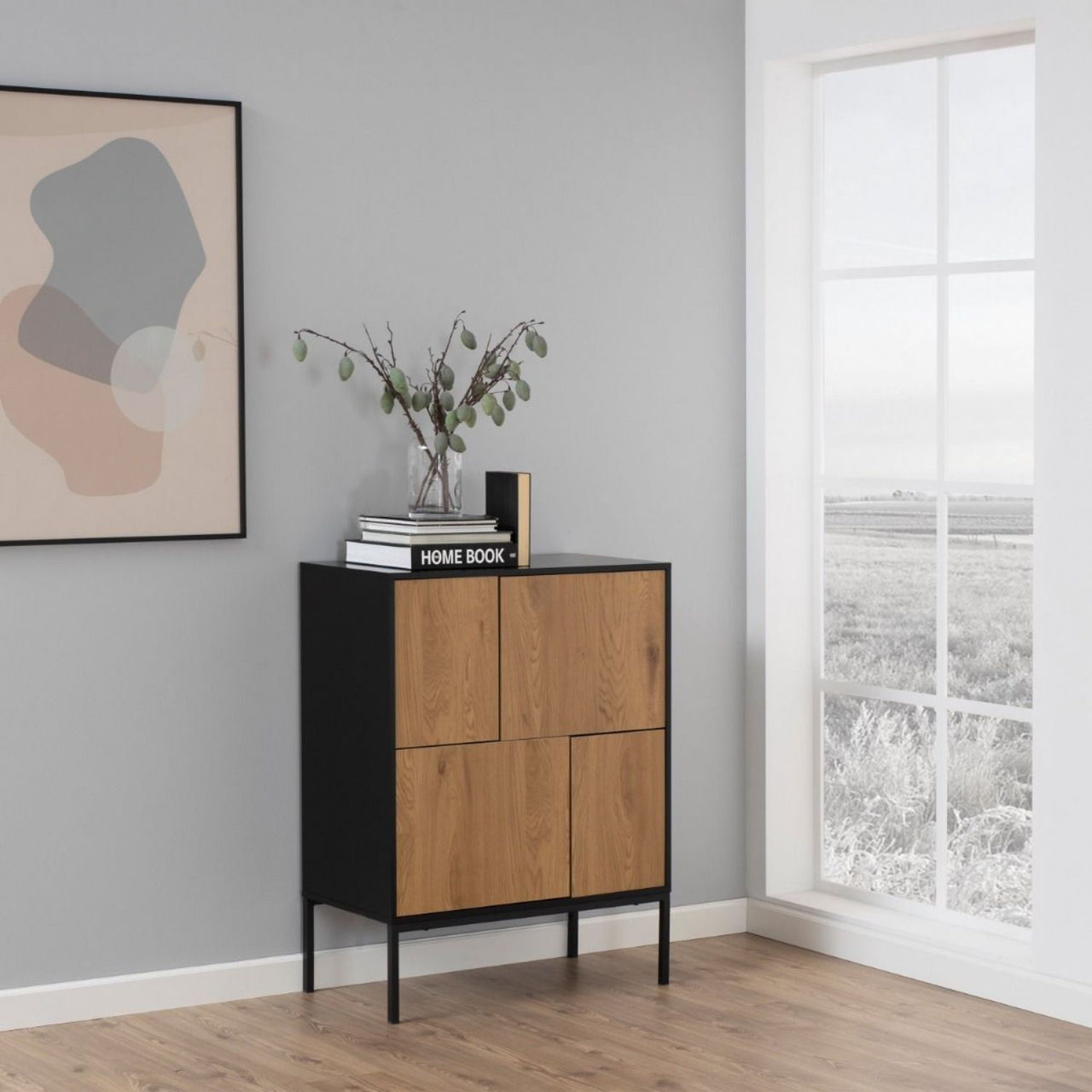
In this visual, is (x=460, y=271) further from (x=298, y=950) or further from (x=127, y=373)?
(x=298, y=950)

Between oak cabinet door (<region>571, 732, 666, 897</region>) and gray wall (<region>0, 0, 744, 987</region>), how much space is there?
18.2 inches

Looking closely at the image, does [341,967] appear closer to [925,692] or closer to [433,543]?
[433,543]

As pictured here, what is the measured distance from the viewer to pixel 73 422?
3.74m

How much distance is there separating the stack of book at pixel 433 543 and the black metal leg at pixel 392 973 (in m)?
0.81

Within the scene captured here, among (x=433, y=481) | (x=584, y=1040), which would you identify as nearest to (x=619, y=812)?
(x=584, y=1040)

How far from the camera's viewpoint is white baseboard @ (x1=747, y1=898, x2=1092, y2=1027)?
12.5ft

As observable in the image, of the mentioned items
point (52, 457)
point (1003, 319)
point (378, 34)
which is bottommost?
point (52, 457)

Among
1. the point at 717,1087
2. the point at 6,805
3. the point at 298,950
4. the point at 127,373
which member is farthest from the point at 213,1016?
the point at 127,373

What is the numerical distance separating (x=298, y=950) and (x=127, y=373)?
1.43 metres

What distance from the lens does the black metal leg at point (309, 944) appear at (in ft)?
13.2

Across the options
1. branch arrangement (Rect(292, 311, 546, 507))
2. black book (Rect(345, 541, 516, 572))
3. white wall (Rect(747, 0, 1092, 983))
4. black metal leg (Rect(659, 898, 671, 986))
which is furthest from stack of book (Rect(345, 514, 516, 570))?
white wall (Rect(747, 0, 1092, 983))

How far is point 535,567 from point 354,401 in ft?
2.00

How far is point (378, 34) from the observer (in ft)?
13.3

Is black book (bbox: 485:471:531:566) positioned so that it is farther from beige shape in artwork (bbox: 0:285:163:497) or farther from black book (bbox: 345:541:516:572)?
beige shape in artwork (bbox: 0:285:163:497)
